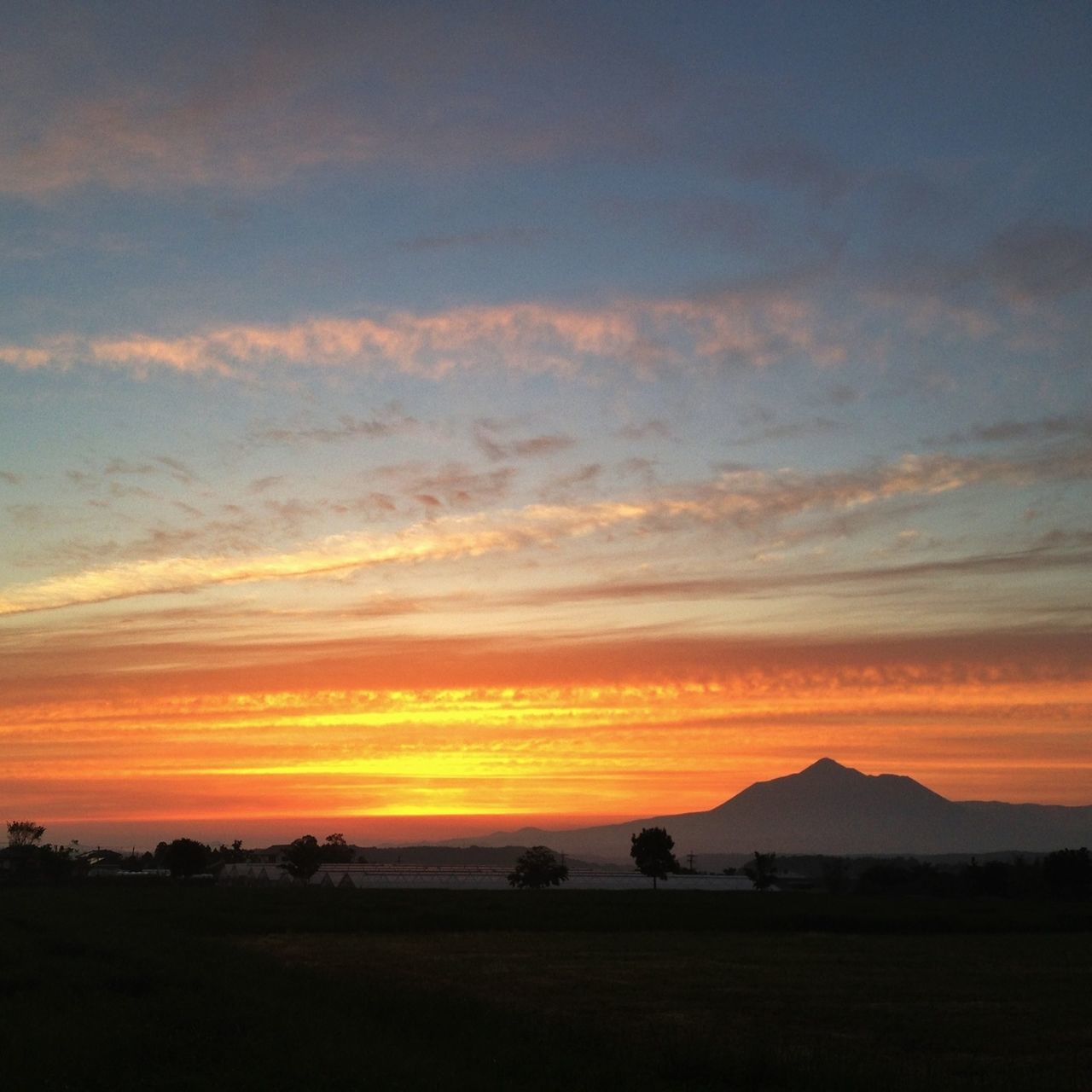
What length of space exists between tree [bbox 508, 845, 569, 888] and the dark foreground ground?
111894 mm

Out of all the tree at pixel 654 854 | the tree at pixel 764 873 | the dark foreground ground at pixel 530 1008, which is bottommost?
the tree at pixel 764 873

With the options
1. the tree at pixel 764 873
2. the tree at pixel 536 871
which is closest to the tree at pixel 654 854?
the tree at pixel 764 873

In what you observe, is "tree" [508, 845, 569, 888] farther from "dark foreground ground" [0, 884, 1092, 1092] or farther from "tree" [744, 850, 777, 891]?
"dark foreground ground" [0, 884, 1092, 1092]

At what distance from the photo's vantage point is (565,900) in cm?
9869

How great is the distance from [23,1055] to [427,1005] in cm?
→ 969

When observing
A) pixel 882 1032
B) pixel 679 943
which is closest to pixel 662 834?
pixel 679 943

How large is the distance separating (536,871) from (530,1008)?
150 meters

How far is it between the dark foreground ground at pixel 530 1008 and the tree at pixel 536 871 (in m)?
112

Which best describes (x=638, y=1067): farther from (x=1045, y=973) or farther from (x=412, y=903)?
(x=412, y=903)

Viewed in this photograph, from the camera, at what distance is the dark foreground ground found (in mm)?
19359

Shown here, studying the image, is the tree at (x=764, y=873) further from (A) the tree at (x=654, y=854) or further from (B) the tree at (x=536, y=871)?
(B) the tree at (x=536, y=871)

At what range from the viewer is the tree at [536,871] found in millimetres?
173125

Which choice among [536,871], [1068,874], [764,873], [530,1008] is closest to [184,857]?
[536,871]

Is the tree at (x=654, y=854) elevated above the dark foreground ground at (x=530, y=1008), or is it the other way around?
the dark foreground ground at (x=530, y=1008)
